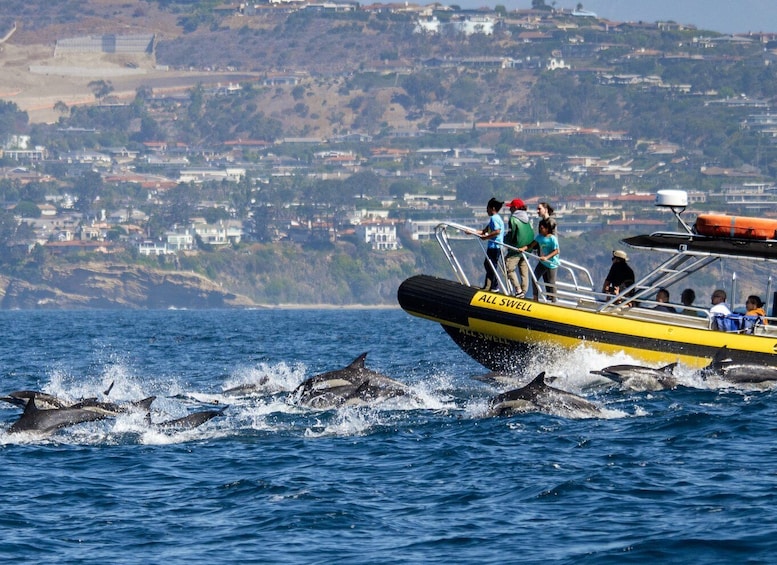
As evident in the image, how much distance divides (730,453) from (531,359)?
679 cm

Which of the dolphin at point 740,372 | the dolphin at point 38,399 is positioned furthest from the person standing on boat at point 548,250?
the dolphin at point 38,399

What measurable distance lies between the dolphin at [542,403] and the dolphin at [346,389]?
184 cm

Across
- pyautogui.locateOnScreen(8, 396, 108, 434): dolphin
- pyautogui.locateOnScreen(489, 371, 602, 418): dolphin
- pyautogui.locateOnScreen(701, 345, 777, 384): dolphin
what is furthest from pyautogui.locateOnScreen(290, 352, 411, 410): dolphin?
pyautogui.locateOnScreen(701, 345, 777, 384): dolphin

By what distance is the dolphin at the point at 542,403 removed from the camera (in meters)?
21.7

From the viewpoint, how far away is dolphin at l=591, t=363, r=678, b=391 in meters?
23.8

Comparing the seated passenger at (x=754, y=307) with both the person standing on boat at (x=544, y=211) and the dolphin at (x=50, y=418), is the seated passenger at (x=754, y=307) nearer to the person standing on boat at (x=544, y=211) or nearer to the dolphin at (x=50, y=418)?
the person standing on boat at (x=544, y=211)

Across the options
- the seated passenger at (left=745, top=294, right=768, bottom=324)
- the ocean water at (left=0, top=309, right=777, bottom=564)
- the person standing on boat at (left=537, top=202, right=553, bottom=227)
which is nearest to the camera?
the ocean water at (left=0, top=309, right=777, bottom=564)

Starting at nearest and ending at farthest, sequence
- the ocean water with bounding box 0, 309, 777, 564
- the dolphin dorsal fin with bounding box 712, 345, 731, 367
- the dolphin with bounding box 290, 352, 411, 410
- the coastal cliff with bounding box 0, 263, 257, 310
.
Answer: the ocean water with bounding box 0, 309, 777, 564, the dolphin with bounding box 290, 352, 411, 410, the dolphin dorsal fin with bounding box 712, 345, 731, 367, the coastal cliff with bounding box 0, 263, 257, 310

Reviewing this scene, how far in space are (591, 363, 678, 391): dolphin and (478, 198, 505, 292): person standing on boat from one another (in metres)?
3.09

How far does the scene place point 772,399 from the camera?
77.6 ft

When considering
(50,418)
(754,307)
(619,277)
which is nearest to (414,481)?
(50,418)

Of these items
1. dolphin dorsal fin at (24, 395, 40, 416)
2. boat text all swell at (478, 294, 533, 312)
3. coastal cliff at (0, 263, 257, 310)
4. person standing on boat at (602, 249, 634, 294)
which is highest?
person standing on boat at (602, 249, 634, 294)

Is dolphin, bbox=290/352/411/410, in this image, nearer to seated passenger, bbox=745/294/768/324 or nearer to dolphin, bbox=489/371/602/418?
dolphin, bbox=489/371/602/418

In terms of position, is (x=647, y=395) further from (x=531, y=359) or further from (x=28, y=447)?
(x=28, y=447)
